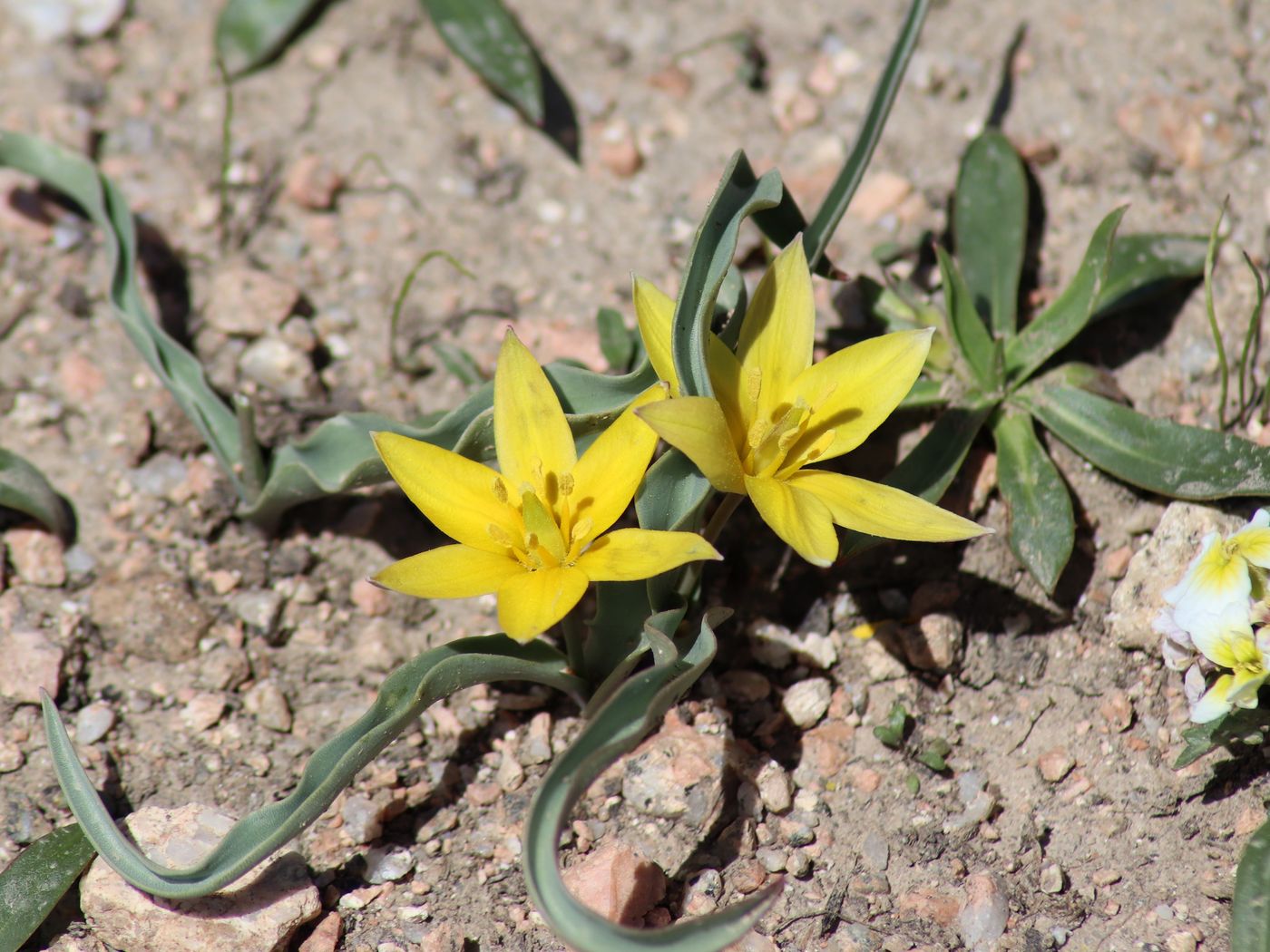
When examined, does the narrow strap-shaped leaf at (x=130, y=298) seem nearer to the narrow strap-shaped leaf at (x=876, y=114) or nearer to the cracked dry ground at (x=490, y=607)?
the cracked dry ground at (x=490, y=607)

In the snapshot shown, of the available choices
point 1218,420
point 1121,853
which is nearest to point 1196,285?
point 1218,420

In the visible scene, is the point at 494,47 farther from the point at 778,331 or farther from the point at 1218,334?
the point at 1218,334

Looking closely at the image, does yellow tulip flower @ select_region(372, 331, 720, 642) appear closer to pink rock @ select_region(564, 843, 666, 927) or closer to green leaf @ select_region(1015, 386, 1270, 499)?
pink rock @ select_region(564, 843, 666, 927)

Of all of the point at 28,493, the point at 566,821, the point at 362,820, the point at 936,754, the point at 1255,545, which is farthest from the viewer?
the point at 28,493

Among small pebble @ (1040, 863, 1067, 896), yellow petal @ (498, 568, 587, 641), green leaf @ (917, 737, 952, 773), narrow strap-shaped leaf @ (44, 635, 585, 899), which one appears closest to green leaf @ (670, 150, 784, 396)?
yellow petal @ (498, 568, 587, 641)

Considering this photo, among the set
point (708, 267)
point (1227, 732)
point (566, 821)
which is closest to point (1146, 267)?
point (1227, 732)

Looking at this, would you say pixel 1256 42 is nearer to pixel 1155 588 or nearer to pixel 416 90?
pixel 1155 588
